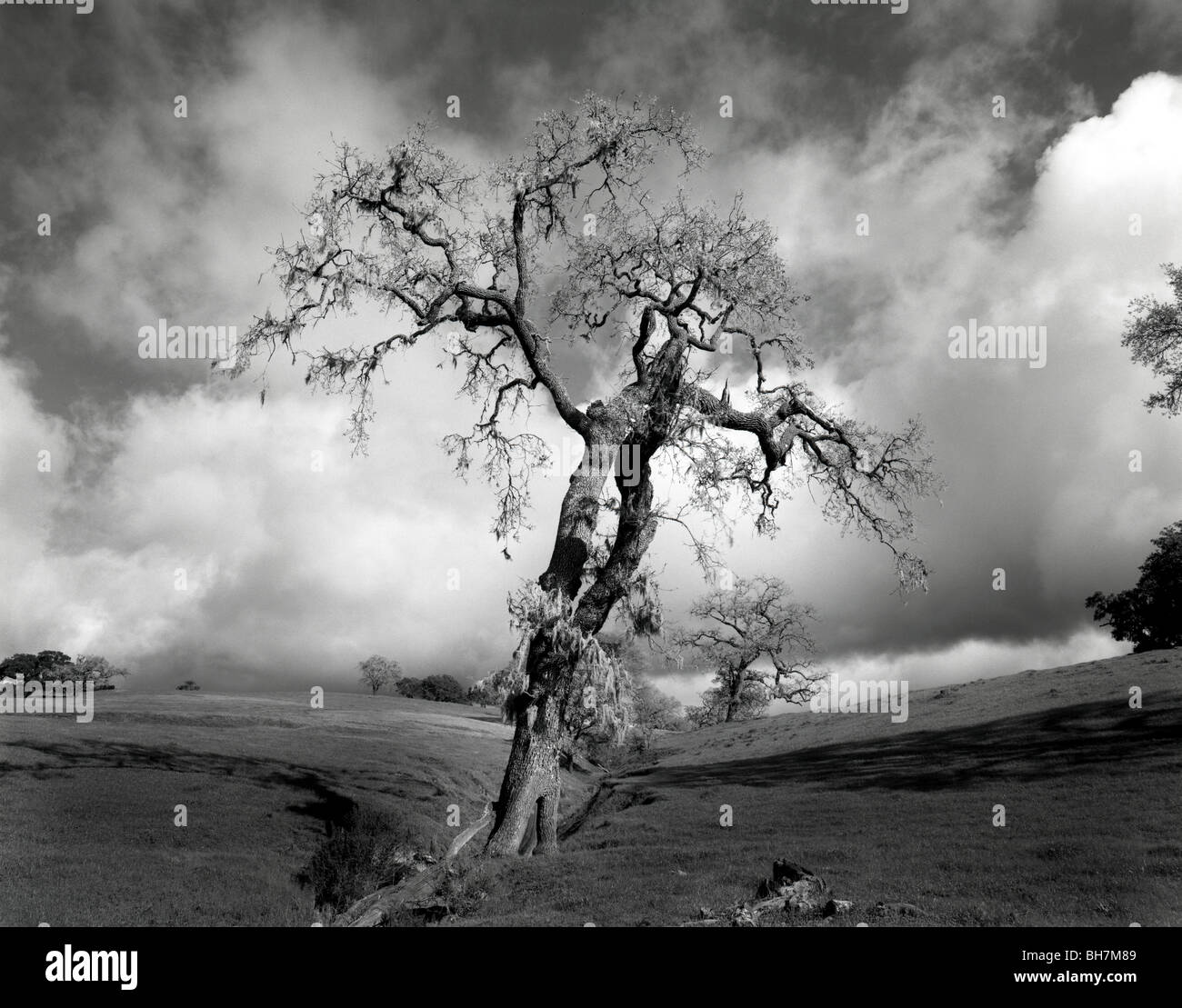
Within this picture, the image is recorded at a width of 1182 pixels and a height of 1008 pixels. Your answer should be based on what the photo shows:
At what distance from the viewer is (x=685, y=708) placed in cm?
8819

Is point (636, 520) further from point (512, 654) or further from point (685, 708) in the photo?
point (685, 708)

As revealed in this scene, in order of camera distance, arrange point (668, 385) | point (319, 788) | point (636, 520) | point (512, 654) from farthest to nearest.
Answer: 1. point (319, 788)
2. point (668, 385)
3. point (636, 520)
4. point (512, 654)

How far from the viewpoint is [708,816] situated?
2716 cm

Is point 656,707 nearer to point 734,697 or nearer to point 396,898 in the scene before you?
point 734,697

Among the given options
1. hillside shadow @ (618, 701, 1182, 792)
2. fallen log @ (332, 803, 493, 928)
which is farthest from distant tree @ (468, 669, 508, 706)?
hillside shadow @ (618, 701, 1182, 792)

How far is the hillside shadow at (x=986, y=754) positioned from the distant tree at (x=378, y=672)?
429ft

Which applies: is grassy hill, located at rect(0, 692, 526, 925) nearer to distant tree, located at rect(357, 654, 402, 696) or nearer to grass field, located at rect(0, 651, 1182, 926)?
grass field, located at rect(0, 651, 1182, 926)

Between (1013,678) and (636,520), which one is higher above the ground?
(636,520)

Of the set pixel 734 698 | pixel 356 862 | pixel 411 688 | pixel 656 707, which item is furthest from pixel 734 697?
pixel 411 688

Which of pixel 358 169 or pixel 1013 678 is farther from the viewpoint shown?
pixel 1013 678
